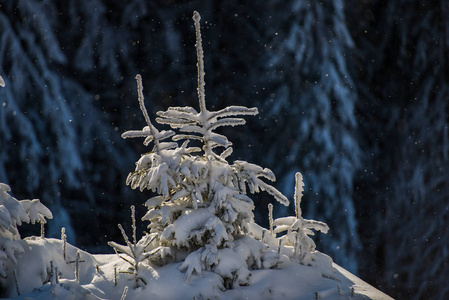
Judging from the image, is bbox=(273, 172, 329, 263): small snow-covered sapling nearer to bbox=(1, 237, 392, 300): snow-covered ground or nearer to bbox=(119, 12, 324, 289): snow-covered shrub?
bbox=(119, 12, 324, 289): snow-covered shrub

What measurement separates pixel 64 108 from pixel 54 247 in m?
7.92

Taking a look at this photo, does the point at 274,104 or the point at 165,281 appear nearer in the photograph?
the point at 165,281

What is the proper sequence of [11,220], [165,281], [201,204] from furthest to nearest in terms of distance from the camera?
[201,204]
[165,281]
[11,220]

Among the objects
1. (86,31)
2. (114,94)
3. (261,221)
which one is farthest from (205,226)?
(86,31)

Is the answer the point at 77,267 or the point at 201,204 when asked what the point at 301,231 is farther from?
the point at 77,267

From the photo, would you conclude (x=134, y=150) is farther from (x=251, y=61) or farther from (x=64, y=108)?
(x=251, y=61)

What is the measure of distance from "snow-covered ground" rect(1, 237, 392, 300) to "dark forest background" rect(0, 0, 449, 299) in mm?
6759

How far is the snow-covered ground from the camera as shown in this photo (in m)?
4.00

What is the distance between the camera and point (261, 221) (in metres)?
11.3

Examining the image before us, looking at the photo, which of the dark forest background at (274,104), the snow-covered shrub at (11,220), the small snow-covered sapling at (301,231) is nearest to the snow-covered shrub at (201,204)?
the small snow-covered sapling at (301,231)

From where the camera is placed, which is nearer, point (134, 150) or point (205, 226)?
point (205, 226)

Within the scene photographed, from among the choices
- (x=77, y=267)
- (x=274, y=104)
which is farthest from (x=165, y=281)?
(x=274, y=104)

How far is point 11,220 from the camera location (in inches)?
157

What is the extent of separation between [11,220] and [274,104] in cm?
913
